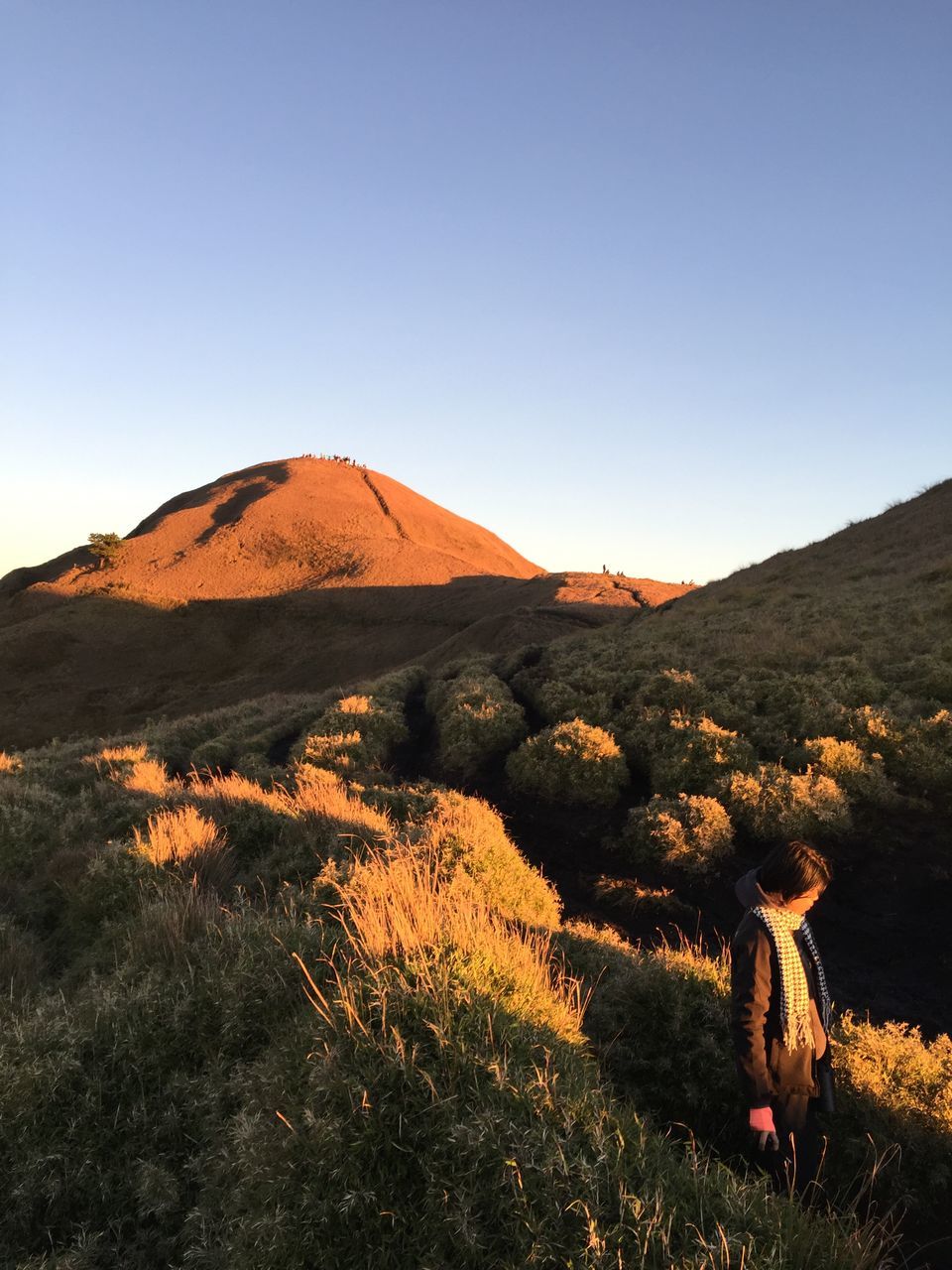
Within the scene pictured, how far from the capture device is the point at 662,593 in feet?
149

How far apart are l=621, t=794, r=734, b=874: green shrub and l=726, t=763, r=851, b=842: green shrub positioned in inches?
14.4

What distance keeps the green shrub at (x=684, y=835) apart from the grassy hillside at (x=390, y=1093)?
2.31m

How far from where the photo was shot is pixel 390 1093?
3.38 m

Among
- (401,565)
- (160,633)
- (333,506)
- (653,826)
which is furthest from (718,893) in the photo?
(333,506)

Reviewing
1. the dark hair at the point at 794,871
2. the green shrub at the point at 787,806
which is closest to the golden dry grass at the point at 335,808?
the green shrub at the point at 787,806

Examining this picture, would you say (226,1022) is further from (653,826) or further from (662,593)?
(662,593)

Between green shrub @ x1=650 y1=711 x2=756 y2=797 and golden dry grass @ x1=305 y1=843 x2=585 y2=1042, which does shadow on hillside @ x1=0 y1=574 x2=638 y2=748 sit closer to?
green shrub @ x1=650 y1=711 x2=756 y2=797

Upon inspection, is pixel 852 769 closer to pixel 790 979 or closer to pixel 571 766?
pixel 571 766

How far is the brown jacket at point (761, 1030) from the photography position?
3.51m

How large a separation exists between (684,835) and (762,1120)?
5660mm

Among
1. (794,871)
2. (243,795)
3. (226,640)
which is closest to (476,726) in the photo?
(243,795)

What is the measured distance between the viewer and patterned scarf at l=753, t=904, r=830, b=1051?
3.52 meters

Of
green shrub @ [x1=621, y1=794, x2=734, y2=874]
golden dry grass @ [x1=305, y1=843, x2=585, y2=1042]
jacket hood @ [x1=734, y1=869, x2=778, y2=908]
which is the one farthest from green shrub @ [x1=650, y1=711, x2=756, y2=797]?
jacket hood @ [x1=734, y1=869, x2=778, y2=908]

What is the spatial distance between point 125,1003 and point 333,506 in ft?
257
